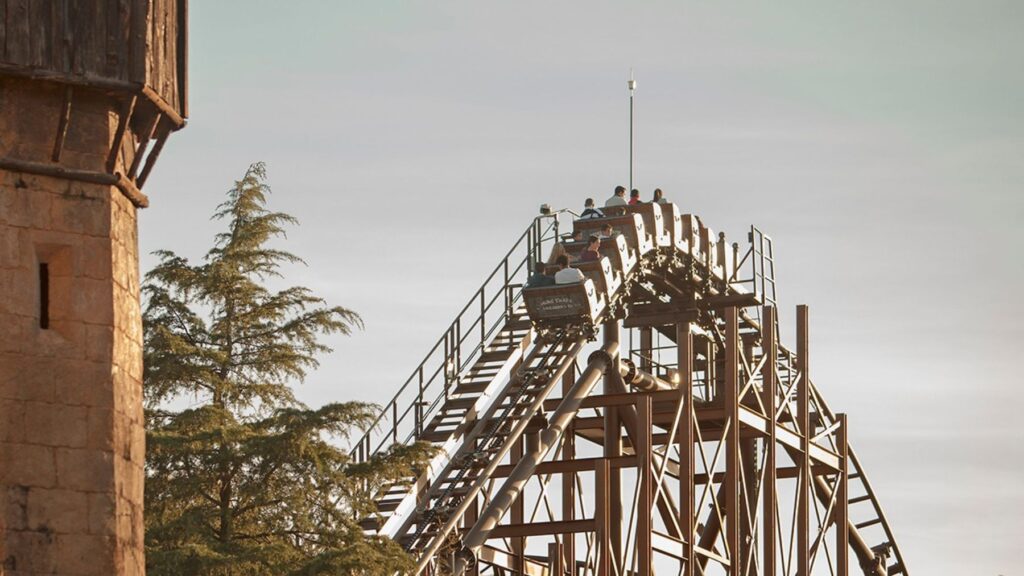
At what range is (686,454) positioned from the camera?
43469mm

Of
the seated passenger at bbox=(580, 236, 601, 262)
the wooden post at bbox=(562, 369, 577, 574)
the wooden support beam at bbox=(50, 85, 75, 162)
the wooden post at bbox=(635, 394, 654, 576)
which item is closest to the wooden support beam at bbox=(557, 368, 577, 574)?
the wooden post at bbox=(562, 369, 577, 574)

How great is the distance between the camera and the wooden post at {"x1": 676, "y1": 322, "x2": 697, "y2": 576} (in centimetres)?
4281

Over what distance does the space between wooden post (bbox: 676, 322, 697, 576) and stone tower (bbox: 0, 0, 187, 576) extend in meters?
18.1

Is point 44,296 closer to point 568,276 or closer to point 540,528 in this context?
point 568,276

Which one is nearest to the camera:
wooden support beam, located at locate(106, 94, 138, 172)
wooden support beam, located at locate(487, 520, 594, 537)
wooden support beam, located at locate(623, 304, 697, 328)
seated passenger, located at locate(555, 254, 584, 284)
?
wooden support beam, located at locate(106, 94, 138, 172)

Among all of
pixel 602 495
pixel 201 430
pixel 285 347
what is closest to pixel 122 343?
pixel 201 430

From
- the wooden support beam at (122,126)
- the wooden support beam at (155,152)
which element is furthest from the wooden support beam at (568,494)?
the wooden support beam at (122,126)

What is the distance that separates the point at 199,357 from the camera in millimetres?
32188

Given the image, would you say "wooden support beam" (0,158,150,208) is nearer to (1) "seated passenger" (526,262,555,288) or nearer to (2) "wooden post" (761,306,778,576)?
(1) "seated passenger" (526,262,555,288)

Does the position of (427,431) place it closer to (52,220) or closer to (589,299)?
(589,299)

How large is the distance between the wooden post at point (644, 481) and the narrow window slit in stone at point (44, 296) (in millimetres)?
17453

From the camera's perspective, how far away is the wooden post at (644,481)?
134 ft

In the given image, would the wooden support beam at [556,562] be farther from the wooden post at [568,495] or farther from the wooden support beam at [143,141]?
the wooden support beam at [143,141]

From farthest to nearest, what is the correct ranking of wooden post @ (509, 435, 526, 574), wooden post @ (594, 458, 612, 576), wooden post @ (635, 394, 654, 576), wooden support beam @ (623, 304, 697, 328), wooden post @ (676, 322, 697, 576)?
wooden support beam @ (623, 304, 697, 328), wooden post @ (509, 435, 526, 574), wooden post @ (676, 322, 697, 576), wooden post @ (635, 394, 654, 576), wooden post @ (594, 458, 612, 576)
